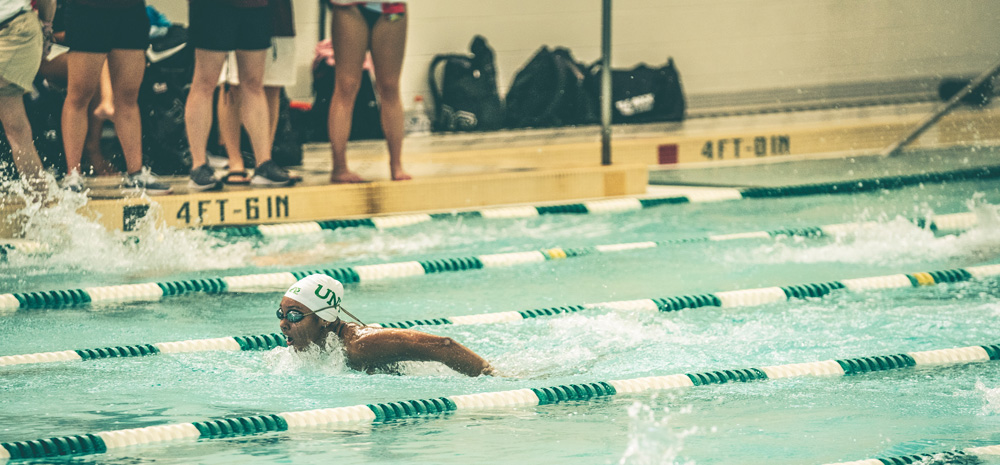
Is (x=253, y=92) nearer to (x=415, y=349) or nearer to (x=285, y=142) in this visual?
(x=285, y=142)

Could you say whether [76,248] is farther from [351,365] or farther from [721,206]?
[721,206]

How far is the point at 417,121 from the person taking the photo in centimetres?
952

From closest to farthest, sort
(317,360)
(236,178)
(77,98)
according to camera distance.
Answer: (317,360) → (77,98) → (236,178)

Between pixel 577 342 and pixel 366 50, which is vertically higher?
pixel 366 50

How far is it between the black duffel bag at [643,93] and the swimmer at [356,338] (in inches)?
236

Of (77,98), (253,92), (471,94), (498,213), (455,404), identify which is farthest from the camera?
(471,94)

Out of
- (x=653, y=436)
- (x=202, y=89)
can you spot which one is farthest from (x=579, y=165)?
(x=653, y=436)

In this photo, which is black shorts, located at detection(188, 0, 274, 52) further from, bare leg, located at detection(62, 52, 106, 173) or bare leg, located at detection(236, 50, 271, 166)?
bare leg, located at detection(62, 52, 106, 173)

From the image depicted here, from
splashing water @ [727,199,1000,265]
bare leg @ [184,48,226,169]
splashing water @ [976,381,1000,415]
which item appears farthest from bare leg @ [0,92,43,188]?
splashing water @ [976,381,1000,415]

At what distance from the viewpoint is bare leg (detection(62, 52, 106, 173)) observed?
6066 mm

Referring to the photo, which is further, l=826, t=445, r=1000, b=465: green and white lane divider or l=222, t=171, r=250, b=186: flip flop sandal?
l=222, t=171, r=250, b=186: flip flop sandal

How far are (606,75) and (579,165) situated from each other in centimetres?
64

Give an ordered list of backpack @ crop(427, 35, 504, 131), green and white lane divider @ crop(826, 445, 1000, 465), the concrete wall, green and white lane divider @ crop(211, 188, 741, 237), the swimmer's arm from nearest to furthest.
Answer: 1. green and white lane divider @ crop(826, 445, 1000, 465)
2. the swimmer's arm
3. green and white lane divider @ crop(211, 188, 741, 237)
4. backpack @ crop(427, 35, 504, 131)
5. the concrete wall

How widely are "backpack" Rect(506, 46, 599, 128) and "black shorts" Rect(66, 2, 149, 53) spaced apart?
3.91m
